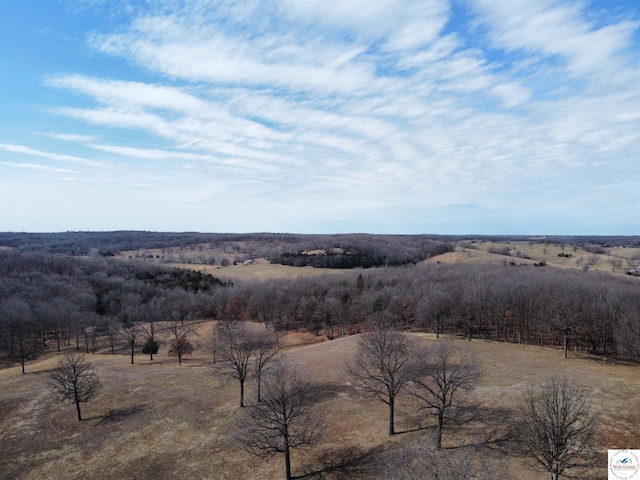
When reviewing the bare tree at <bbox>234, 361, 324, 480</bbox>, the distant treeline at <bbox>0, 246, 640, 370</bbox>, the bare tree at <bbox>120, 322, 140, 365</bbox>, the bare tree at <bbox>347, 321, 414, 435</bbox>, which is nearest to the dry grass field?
the bare tree at <bbox>234, 361, 324, 480</bbox>

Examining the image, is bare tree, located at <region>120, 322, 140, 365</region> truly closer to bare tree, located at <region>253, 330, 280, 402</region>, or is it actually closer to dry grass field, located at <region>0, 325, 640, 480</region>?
dry grass field, located at <region>0, 325, 640, 480</region>

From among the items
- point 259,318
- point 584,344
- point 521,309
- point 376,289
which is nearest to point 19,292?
point 259,318

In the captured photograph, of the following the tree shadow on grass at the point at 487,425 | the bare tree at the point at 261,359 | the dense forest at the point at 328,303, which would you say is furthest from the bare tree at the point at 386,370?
the dense forest at the point at 328,303

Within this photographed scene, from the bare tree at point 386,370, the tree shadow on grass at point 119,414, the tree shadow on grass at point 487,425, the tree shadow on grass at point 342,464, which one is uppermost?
the bare tree at point 386,370

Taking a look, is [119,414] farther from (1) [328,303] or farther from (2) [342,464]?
(1) [328,303]

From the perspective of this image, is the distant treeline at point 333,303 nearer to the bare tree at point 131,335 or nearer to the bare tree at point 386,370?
the bare tree at point 131,335

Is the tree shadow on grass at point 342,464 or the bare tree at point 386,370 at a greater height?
the bare tree at point 386,370
